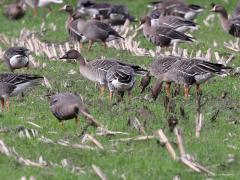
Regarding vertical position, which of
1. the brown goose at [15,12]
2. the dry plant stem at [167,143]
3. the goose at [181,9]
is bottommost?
the brown goose at [15,12]

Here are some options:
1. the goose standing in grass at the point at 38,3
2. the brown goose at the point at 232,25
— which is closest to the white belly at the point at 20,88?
the brown goose at the point at 232,25

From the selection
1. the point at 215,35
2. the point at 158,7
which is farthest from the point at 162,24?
the point at 158,7

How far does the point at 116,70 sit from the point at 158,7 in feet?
43.3

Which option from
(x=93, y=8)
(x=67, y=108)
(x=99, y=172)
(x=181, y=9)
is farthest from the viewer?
(x=93, y=8)

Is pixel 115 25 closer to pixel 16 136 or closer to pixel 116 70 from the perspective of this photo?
pixel 116 70

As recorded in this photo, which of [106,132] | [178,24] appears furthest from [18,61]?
[178,24]

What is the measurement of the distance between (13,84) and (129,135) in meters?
3.36

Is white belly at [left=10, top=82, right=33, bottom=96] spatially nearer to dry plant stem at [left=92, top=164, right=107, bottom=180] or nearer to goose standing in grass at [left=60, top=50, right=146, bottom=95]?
goose standing in grass at [left=60, top=50, right=146, bottom=95]

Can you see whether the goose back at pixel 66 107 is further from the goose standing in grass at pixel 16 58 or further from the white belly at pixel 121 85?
the goose standing in grass at pixel 16 58

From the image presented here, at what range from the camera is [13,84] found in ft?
47.5

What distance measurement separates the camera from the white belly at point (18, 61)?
1783 centimetres

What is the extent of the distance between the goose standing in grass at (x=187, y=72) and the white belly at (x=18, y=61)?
3536 millimetres

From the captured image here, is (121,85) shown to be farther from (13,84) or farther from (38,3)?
(38,3)

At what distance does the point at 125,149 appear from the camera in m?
11.3
